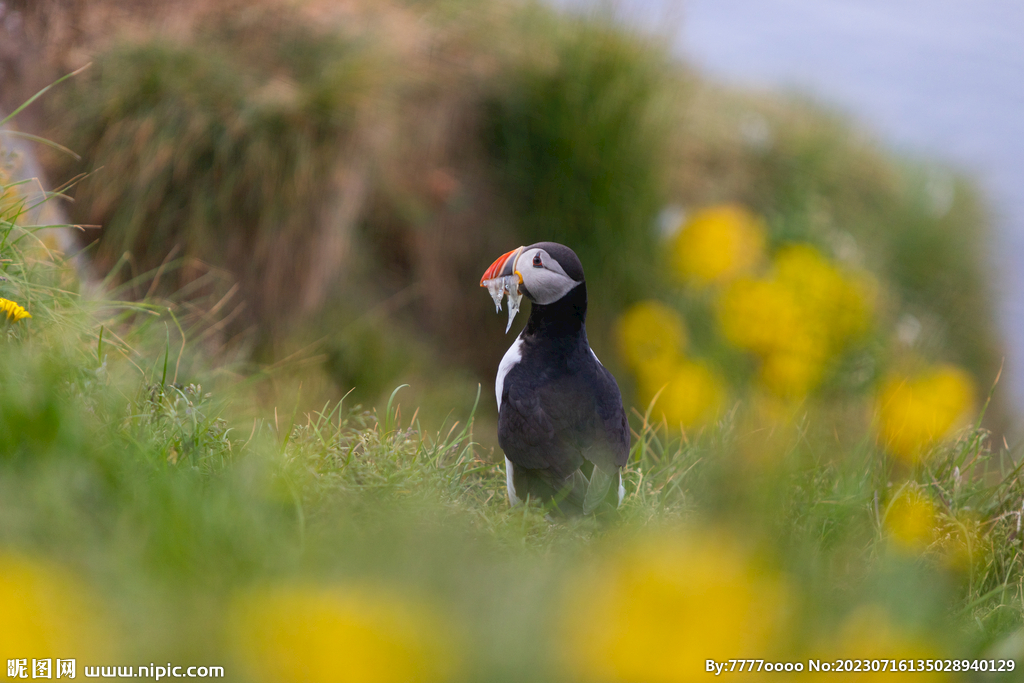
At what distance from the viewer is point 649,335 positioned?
6.36 m

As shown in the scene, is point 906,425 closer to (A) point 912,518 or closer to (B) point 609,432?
(A) point 912,518

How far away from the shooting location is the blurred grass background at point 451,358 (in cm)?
95

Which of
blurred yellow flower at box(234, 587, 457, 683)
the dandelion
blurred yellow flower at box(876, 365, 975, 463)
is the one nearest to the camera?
blurred yellow flower at box(234, 587, 457, 683)

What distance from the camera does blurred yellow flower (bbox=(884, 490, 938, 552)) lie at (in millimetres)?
2162

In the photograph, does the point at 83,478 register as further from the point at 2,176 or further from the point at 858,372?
the point at 858,372

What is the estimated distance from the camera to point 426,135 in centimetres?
596

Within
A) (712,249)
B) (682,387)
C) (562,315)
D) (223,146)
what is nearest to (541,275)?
(562,315)

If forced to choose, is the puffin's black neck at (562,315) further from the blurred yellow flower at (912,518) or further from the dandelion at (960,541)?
the dandelion at (960,541)

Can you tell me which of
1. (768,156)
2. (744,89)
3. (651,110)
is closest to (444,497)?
(651,110)

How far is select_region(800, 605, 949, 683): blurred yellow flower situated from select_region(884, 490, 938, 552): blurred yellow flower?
1.25 metres

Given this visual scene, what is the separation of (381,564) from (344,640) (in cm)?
20

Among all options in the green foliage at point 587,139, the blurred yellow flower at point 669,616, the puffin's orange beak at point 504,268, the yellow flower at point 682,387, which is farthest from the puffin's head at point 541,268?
the green foliage at point 587,139

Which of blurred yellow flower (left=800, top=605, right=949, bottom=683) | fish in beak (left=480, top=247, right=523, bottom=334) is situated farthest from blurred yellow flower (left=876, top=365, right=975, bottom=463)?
blurred yellow flower (left=800, top=605, right=949, bottom=683)

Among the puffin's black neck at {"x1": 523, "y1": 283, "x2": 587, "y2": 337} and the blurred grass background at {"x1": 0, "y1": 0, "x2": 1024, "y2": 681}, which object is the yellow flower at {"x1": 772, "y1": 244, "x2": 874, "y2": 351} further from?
the puffin's black neck at {"x1": 523, "y1": 283, "x2": 587, "y2": 337}
